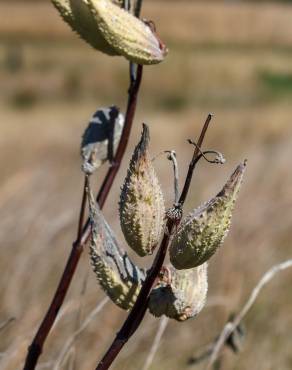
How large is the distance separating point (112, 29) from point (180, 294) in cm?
18

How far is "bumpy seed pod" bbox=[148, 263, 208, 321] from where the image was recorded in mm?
674

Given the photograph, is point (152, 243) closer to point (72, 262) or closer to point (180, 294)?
point (180, 294)

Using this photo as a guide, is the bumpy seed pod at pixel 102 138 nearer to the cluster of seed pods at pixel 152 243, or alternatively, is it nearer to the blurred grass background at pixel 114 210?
the cluster of seed pods at pixel 152 243

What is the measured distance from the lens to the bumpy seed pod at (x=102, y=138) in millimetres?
873

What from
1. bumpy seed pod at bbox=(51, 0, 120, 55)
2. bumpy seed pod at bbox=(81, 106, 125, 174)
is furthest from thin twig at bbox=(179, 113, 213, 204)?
bumpy seed pod at bbox=(81, 106, 125, 174)

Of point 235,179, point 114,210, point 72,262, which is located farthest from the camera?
point 114,210

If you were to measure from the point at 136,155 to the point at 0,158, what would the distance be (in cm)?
502

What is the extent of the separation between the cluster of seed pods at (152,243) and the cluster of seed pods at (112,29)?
0.06 meters

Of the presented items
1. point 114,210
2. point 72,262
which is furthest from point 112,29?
point 114,210

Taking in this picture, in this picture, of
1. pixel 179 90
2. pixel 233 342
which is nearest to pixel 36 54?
pixel 179 90

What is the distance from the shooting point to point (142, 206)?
2.20 ft

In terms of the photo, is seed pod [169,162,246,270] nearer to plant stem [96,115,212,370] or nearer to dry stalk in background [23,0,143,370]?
plant stem [96,115,212,370]

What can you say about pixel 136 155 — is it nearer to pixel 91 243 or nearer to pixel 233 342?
pixel 91 243

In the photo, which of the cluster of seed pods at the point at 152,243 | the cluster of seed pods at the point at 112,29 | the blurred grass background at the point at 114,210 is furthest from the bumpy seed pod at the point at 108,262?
the blurred grass background at the point at 114,210
